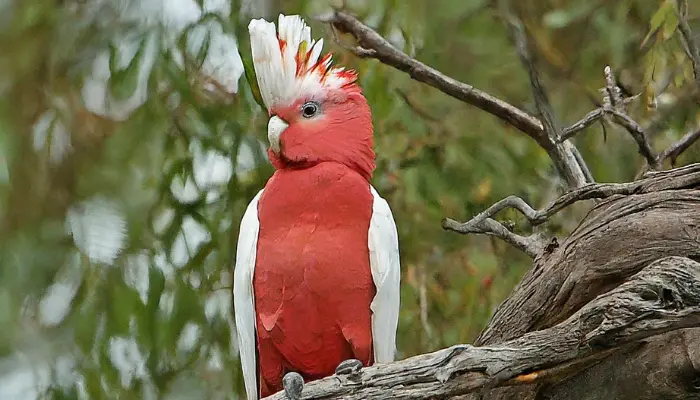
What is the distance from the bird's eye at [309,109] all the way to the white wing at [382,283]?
15 cm

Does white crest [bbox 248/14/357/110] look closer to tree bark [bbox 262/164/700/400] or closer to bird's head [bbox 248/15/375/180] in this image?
bird's head [bbox 248/15/375/180]

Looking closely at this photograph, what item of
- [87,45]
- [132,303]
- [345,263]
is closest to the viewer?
[345,263]

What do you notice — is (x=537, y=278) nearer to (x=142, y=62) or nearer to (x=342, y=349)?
(x=342, y=349)

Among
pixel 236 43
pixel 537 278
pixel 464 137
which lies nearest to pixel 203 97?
pixel 236 43

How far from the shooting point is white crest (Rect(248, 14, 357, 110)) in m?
1.17

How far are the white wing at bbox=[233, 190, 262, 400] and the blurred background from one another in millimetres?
251

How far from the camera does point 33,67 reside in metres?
1.48

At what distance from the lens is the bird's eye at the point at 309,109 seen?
47.5 inches

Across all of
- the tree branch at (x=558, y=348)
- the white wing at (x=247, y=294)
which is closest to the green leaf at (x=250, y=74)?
the white wing at (x=247, y=294)

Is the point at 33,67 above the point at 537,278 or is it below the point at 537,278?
above

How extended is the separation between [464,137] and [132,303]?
68 centimetres

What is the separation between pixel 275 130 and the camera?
118 centimetres

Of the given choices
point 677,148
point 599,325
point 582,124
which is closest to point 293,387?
point 599,325

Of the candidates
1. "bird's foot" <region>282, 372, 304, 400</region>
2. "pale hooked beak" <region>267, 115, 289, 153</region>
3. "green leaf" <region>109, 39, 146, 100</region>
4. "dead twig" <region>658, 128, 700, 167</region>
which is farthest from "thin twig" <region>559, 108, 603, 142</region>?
"green leaf" <region>109, 39, 146, 100</region>
